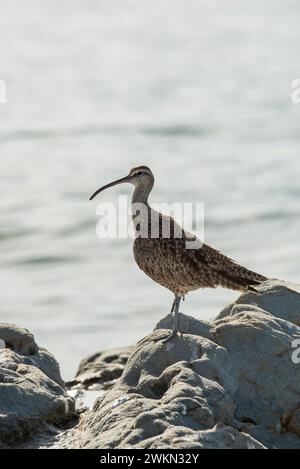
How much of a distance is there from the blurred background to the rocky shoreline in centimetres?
750

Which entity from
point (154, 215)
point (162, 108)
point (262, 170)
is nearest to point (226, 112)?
point (162, 108)

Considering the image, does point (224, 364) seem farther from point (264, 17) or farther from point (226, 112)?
point (264, 17)

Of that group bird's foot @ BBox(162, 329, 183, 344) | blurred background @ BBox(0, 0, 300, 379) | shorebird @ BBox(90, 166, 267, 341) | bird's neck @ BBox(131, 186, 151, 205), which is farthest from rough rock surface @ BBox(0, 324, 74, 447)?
blurred background @ BBox(0, 0, 300, 379)

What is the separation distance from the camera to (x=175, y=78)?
46.4 meters

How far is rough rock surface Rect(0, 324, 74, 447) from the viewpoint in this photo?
11773 millimetres

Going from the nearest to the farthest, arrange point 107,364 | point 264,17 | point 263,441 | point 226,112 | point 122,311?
point 263,441
point 107,364
point 122,311
point 226,112
point 264,17

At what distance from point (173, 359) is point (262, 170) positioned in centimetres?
2399

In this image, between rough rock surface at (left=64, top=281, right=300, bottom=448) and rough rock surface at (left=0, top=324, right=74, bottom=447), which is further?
rough rock surface at (left=0, top=324, right=74, bottom=447)

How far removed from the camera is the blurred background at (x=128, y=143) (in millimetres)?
25797

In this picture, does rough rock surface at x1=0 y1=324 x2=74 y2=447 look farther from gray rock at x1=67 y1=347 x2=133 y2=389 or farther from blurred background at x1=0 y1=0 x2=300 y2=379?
blurred background at x1=0 y1=0 x2=300 y2=379

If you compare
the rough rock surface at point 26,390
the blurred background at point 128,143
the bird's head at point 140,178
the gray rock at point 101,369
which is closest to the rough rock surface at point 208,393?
the rough rock surface at point 26,390

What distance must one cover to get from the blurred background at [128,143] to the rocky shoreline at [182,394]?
7504 millimetres

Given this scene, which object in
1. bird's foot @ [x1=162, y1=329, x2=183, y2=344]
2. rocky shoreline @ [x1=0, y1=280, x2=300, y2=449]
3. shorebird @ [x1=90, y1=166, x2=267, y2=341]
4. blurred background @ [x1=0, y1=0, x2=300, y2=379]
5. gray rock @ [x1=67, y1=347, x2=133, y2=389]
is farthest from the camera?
blurred background @ [x1=0, y1=0, x2=300, y2=379]

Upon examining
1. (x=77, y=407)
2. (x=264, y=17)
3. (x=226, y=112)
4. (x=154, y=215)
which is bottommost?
(x=77, y=407)
